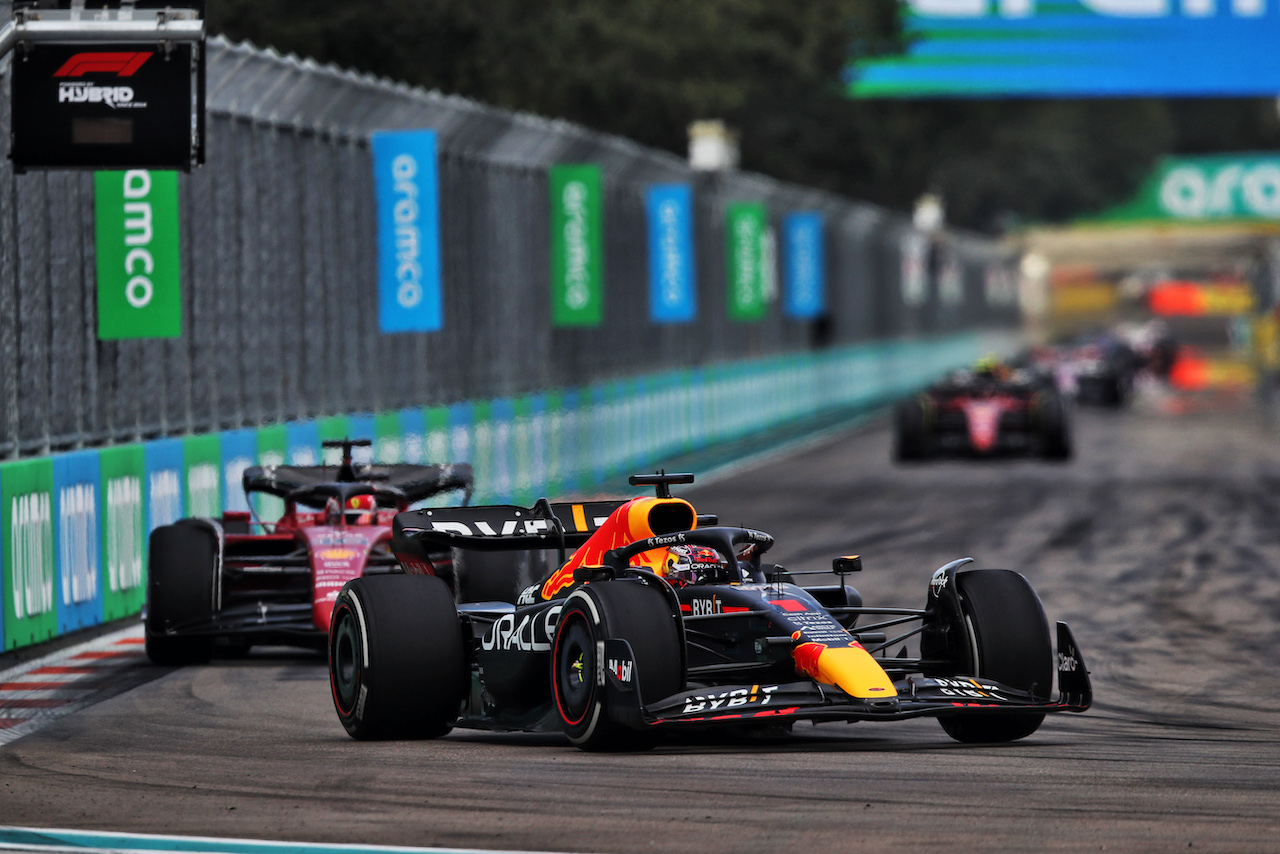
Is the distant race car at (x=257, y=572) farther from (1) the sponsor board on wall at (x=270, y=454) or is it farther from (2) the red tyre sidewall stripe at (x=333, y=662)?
(1) the sponsor board on wall at (x=270, y=454)

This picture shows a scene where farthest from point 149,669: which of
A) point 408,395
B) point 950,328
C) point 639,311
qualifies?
point 950,328

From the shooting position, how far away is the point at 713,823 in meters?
7.02

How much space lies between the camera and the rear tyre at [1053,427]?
2764 centimetres

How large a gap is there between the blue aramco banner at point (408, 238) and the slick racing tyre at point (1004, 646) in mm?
11277

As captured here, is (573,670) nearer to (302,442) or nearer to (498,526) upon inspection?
(498,526)

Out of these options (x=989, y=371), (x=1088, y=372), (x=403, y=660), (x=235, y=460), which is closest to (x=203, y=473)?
(x=235, y=460)

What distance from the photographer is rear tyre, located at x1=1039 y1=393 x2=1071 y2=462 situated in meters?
27.6

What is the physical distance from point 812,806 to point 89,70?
19.7ft

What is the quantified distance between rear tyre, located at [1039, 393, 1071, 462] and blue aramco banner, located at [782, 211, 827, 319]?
11051 mm

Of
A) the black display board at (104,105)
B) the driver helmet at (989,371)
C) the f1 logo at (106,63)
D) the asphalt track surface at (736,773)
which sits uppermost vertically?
the f1 logo at (106,63)

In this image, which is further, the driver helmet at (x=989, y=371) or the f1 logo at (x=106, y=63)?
the driver helmet at (x=989, y=371)

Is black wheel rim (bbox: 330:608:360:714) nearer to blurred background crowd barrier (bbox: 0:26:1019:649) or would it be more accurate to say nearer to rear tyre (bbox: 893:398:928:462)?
blurred background crowd barrier (bbox: 0:26:1019:649)

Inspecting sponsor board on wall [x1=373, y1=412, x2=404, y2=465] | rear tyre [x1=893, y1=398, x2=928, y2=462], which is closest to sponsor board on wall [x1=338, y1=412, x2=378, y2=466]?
sponsor board on wall [x1=373, y1=412, x2=404, y2=465]

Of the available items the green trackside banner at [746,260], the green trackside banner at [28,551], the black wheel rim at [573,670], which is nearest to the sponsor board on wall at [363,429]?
the green trackside banner at [28,551]
